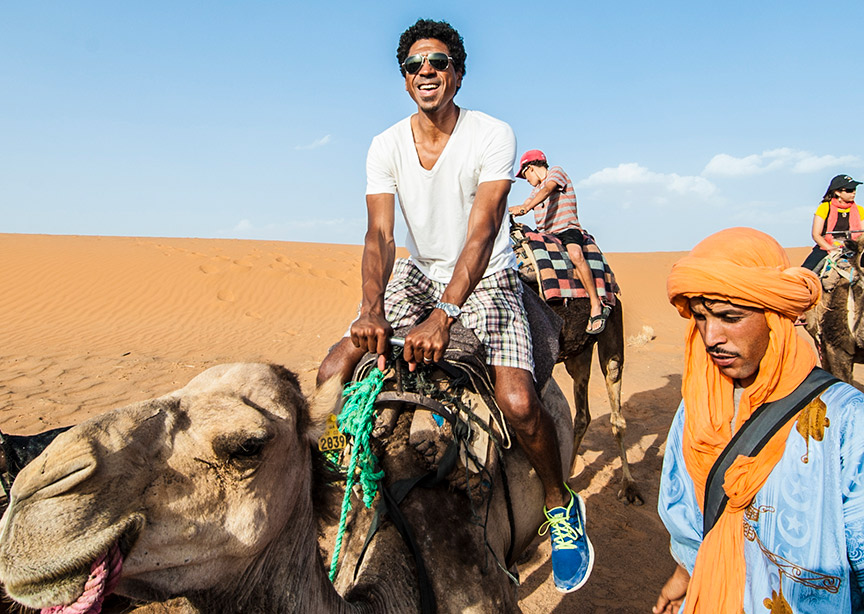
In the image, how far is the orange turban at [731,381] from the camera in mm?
1864

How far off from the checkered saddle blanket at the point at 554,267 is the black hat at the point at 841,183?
16.2 feet

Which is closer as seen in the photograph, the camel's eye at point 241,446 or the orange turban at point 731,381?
the camel's eye at point 241,446

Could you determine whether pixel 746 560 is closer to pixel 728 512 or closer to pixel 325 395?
pixel 728 512

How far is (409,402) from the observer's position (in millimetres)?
2447

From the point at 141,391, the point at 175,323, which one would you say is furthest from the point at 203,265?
the point at 141,391

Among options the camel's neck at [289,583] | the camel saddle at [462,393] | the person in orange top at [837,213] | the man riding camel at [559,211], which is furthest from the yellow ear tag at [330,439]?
the person in orange top at [837,213]

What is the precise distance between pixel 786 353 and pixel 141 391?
30.3 ft

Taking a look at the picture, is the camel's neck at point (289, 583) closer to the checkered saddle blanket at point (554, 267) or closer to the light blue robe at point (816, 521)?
the light blue robe at point (816, 521)

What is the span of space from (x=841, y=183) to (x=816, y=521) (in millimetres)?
8925

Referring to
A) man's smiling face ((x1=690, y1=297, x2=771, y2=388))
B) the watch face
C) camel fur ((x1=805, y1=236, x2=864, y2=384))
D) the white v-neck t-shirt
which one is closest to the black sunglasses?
the white v-neck t-shirt

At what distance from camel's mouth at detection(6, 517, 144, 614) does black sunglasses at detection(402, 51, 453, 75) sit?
2.40 metres

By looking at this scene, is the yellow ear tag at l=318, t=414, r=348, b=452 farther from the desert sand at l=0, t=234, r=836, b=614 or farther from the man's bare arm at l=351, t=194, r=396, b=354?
the desert sand at l=0, t=234, r=836, b=614

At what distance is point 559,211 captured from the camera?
6.68 m

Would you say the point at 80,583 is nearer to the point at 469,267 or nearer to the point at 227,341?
the point at 469,267
